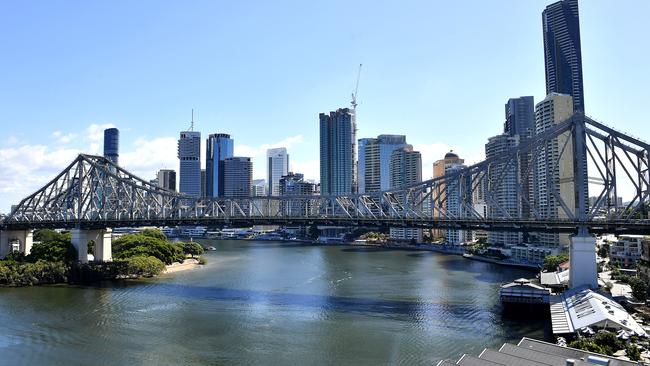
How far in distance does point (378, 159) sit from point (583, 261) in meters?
117

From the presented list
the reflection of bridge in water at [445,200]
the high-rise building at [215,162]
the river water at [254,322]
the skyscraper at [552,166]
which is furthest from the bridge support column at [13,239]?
the high-rise building at [215,162]

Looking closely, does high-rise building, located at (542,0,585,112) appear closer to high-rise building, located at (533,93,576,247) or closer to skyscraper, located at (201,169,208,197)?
high-rise building, located at (533,93,576,247)

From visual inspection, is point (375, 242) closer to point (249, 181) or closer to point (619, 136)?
point (619, 136)

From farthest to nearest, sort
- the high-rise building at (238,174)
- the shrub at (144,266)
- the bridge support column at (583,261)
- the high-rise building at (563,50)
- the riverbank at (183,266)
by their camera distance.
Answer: the high-rise building at (238,174), the high-rise building at (563,50), the riverbank at (183,266), the shrub at (144,266), the bridge support column at (583,261)

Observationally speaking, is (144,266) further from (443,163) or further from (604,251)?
(443,163)

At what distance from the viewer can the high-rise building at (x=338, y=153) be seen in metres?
153

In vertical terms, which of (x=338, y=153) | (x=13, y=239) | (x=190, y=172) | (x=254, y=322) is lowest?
(x=254, y=322)

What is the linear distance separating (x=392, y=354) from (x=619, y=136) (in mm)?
22850

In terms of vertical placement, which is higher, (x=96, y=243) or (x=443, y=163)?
(x=443, y=163)

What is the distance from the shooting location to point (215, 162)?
189 m

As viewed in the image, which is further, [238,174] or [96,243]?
[238,174]

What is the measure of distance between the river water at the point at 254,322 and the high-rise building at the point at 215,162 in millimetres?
141915

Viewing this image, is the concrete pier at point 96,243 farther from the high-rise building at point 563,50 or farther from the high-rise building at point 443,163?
the high-rise building at point 563,50

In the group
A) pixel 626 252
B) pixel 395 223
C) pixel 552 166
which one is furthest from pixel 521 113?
pixel 395 223
